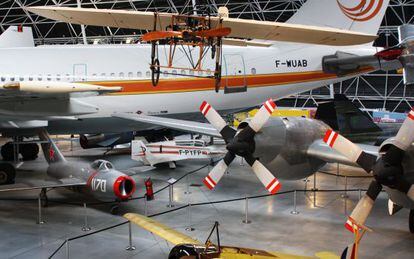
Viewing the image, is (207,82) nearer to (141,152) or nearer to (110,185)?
(141,152)

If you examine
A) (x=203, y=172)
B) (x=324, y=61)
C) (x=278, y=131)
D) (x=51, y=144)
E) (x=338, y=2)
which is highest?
(x=338, y=2)

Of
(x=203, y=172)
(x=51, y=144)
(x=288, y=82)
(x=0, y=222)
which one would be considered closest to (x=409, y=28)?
(x=288, y=82)

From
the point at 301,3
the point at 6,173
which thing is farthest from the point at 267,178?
the point at 301,3

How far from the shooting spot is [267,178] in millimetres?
11352

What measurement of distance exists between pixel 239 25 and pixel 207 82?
7.69 m

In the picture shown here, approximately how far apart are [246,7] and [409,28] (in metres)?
26.6

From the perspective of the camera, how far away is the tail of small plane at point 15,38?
22.0 m

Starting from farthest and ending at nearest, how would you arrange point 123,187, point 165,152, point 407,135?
1. point 165,152
2. point 123,187
3. point 407,135

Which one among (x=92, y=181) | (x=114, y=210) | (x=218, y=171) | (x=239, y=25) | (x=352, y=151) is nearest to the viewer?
(x=352, y=151)

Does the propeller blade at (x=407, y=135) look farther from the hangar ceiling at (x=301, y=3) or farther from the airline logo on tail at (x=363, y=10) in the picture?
the hangar ceiling at (x=301, y=3)

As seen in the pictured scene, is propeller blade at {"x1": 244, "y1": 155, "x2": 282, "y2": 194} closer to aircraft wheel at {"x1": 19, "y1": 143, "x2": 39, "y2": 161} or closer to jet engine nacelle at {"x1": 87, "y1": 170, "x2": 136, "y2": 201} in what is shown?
jet engine nacelle at {"x1": 87, "y1": 170, "x2": 136, "y2": 201}

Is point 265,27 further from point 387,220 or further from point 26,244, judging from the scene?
point 26,244

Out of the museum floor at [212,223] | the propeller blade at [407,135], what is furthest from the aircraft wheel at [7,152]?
the propeller blade at [407,135]

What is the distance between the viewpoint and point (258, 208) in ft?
50.8
